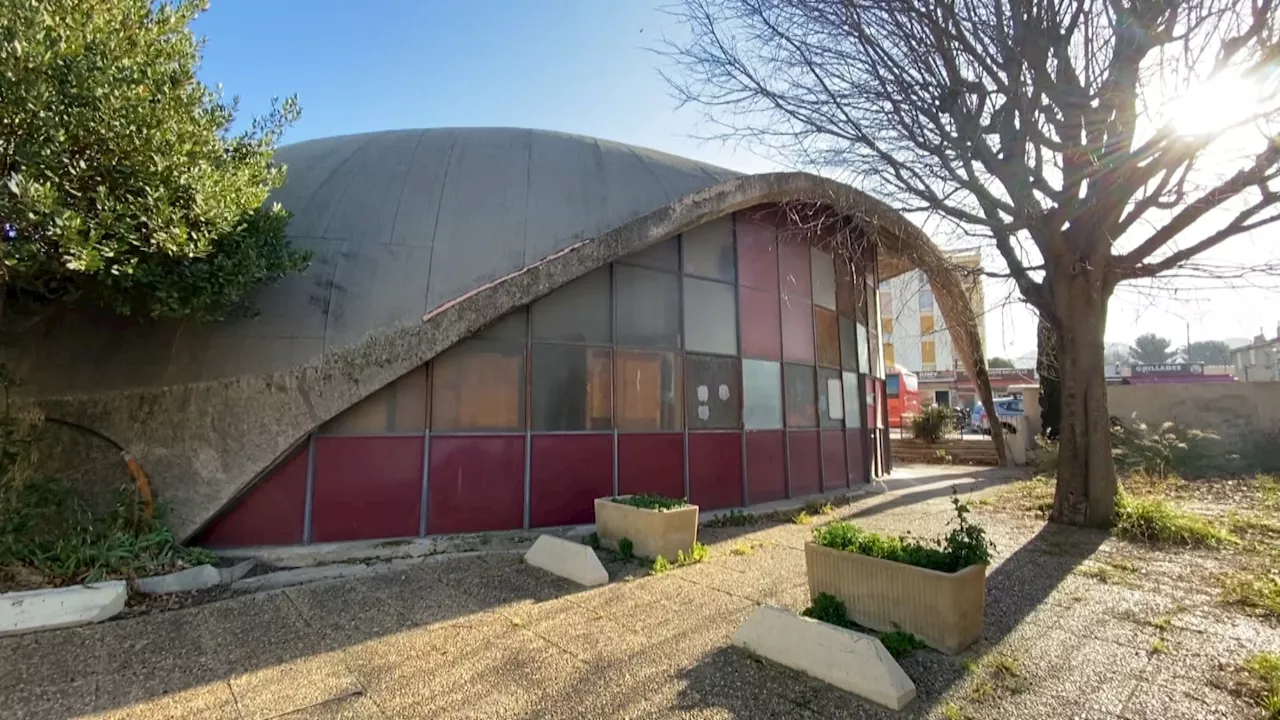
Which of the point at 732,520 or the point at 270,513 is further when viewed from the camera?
the point at 732,520

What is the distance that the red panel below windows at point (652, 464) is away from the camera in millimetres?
9102

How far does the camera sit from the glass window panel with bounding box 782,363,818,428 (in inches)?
442

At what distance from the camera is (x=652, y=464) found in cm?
930

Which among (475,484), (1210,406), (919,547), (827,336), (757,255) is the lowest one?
(919,547)

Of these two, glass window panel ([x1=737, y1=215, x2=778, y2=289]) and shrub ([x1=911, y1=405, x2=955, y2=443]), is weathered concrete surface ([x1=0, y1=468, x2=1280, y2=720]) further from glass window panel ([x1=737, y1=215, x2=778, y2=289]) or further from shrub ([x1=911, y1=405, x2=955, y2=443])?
shrub ([x1=911, y1=405, x2=955, y2=443])

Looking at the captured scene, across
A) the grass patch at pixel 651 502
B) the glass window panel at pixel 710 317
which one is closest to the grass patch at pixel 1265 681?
the grass patch at pixel 651 502

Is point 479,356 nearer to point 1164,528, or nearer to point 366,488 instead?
point 366,488

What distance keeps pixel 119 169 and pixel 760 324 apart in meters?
9.07

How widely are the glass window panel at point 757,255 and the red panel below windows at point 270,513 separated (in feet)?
25.2

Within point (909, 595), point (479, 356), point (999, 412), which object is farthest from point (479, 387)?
point (999, 412)

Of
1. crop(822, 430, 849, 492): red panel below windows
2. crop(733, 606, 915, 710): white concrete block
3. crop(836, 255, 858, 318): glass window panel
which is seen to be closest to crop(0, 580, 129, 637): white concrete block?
crop(733, 606, 915, 710): white concrete block

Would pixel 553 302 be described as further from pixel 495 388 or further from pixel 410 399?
pixel 410 399

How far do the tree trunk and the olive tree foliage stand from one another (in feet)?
36.3

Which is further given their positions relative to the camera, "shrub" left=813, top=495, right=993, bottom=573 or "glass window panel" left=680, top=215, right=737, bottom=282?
"glass window panel" left=680, top=215, right=737, bottom=282
